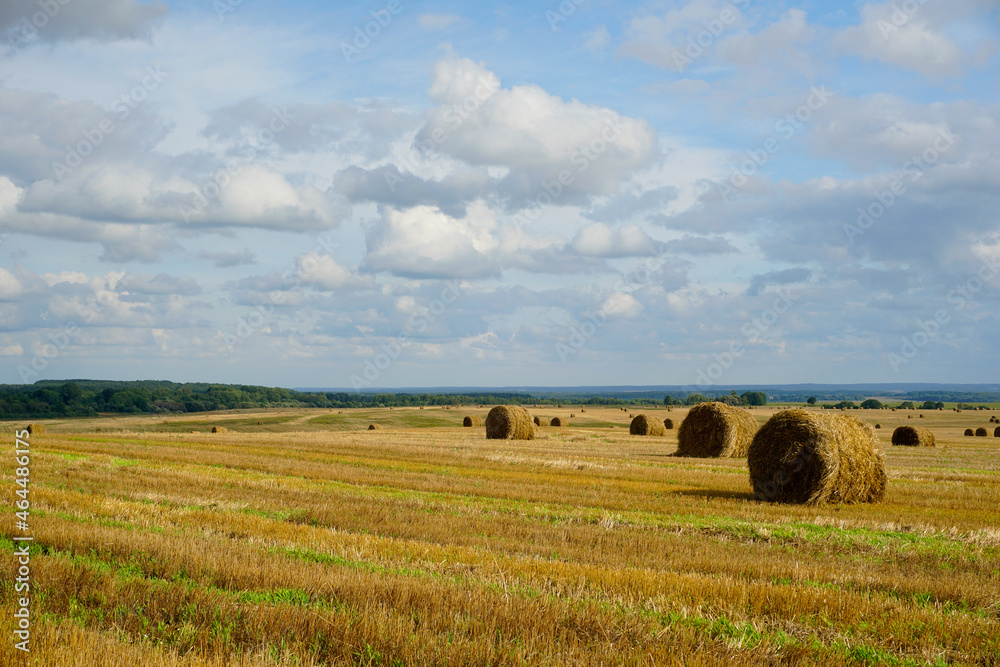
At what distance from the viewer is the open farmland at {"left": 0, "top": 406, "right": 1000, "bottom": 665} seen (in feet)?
16.4

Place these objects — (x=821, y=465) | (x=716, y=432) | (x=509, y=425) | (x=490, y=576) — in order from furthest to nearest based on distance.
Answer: (x=509, y=425)
(x=716, y=432)
(x=821, y=465)
(x=490, y=576)

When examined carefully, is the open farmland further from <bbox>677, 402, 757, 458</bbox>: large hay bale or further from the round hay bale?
the round hay bale

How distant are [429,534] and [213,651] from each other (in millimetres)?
5135

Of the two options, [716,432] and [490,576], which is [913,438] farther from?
[490,576]

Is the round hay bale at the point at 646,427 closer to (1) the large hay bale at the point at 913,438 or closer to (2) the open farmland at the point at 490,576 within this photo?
(1) the large hay bale at the point at 913,438

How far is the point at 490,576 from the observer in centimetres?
704

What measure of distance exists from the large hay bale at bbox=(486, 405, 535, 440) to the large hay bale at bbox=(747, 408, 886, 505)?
23.6 metres

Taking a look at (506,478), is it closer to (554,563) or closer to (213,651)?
(554,563)

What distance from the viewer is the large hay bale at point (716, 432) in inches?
1162

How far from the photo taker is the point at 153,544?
7543mm

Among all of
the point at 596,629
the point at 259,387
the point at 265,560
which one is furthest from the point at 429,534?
the point at 259,387

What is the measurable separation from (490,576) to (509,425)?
32.8 m

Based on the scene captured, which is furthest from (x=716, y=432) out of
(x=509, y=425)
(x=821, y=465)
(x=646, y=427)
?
(x=646, y=427)

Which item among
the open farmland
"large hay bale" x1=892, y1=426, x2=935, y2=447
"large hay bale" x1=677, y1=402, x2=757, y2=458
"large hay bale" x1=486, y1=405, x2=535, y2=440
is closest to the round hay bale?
"large hay bale" x1=486, y1=405, x2=535, y2=440
